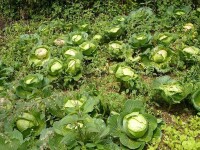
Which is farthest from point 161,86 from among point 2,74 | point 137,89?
point 2,74

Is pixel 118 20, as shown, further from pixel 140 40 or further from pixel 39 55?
pixel 39 55

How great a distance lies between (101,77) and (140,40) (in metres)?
0.80

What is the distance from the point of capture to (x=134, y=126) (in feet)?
11.7

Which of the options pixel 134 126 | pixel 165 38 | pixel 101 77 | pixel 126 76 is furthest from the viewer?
pixel 165 38

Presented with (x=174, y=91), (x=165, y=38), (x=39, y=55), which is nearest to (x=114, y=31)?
(x=165, y=38)

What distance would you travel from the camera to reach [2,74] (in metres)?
5.02

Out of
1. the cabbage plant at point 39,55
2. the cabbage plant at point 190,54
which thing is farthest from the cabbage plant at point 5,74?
the cabbage plant at point 190,54

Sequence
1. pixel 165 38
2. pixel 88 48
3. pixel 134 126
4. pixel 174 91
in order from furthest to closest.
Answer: pixel 165 38, pixel 88 48, pixel 174 91, pixel 134 126

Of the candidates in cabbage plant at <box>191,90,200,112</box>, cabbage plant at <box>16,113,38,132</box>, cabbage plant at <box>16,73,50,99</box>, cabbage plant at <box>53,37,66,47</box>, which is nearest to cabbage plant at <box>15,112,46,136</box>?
cabbage plant at <box>16,113,38,132</box>

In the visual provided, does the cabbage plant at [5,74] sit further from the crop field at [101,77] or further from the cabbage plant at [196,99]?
the cabbage plant at [196,99]

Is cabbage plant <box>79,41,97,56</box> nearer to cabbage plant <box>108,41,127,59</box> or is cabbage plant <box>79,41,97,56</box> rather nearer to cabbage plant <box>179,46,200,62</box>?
cabbage plant <box>108,41,127,59</box>

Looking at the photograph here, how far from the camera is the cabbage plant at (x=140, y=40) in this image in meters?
5.20

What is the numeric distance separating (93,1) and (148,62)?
247cm

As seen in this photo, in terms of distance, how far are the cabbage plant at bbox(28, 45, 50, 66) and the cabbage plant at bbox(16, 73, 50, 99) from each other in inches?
27.5
